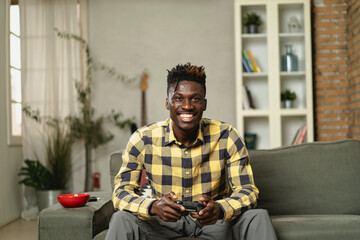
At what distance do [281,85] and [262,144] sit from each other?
0.65 meters

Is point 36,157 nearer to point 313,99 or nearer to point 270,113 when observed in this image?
point 270,113

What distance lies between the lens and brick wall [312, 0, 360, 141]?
4324 millimetres

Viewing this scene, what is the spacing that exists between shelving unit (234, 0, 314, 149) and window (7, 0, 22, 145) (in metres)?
2.28

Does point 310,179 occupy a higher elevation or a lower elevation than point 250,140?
lower

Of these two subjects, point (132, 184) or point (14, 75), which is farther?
point (14, 75)

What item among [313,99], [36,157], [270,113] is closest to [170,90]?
[270,113]

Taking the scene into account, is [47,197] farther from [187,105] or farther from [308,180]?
[187,105]

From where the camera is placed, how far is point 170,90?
194 centimetres

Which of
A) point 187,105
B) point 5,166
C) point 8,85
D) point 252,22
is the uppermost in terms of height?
point 252,22

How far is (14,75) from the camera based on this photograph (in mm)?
4699

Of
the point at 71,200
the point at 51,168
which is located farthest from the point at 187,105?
the point at 51,168

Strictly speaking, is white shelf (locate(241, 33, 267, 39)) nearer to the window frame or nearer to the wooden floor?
the window frame

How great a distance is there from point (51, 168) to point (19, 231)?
90 cm

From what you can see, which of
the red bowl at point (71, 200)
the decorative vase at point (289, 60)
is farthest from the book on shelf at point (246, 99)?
the red bowl at point (71, 200)
